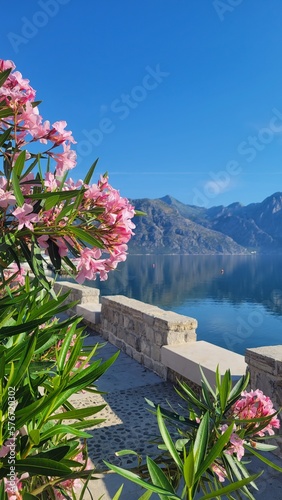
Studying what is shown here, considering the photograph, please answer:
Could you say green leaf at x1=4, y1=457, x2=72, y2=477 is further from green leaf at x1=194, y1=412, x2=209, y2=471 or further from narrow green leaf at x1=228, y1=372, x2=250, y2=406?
narrow green leaf at x1=228, y1=372, x2=250, y2=406

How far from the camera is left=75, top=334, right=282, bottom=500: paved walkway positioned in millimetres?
2791

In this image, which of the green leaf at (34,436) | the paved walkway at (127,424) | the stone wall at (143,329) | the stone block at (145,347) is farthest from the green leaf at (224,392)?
the stone block at (145,347)

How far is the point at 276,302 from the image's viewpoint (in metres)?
62.0

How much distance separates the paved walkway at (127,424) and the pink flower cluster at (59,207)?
1225 millimetres

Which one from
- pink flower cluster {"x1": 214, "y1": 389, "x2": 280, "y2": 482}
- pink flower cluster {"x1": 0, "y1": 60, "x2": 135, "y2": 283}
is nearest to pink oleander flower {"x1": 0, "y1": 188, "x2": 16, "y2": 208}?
pink flower cluster {"x1": 0, "y1": 60, "x2": 135, "y2": 283}

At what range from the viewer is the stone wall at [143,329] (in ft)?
16.8

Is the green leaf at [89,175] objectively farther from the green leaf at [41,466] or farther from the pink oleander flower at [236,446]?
the pink oleander flower at [236,446]

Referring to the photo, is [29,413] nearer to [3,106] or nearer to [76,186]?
[76,186]

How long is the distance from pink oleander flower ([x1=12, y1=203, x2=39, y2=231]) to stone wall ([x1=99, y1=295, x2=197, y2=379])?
4109 mm

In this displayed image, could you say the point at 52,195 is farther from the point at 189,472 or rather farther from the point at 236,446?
the point at 236,446

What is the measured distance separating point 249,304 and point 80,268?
61731mm

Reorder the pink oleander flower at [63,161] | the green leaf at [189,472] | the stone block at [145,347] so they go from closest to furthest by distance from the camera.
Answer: the green leaf at [189,472] < the pink oleander flower at [63,161] < the stone block at [145,347]

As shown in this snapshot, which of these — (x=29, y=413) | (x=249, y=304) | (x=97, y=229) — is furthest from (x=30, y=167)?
(x=249, y=304)

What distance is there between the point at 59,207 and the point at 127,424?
129 inches
